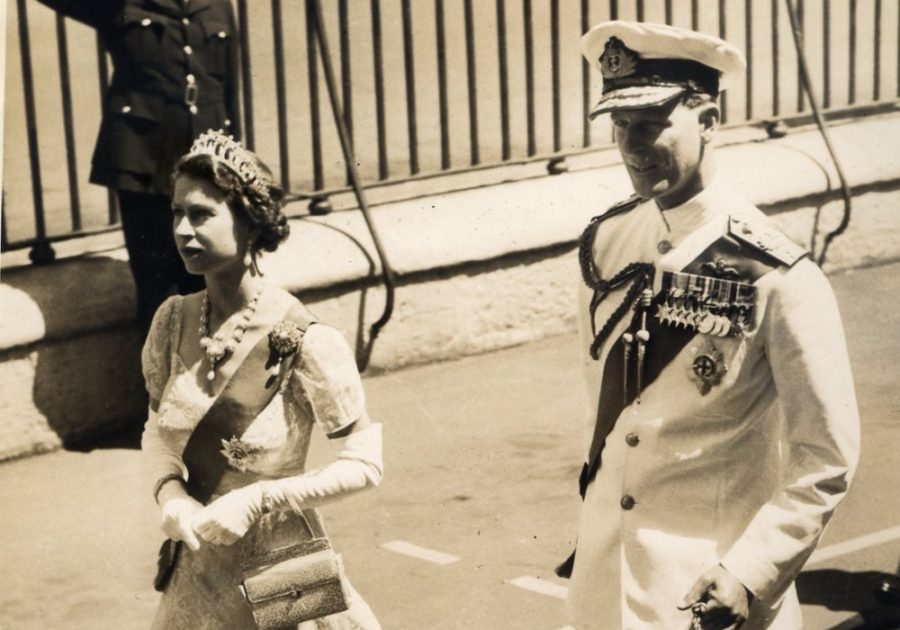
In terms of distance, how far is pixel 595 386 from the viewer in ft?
12.9

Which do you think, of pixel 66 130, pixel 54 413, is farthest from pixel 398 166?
pixel 54 413

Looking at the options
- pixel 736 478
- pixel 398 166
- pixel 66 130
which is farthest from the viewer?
pixel 398 166

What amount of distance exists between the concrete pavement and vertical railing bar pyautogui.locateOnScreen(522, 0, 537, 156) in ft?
5.20

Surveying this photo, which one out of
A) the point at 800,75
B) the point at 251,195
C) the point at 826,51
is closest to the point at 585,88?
the point at 800,75

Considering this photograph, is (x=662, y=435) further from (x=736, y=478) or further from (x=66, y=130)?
(x=66, y=130)

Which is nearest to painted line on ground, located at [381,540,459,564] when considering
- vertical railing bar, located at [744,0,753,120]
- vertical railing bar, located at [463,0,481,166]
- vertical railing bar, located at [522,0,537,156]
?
vertical railing bar, located at [463,0,481,166]

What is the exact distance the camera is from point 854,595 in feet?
19.4

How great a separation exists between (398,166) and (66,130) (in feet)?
6.26

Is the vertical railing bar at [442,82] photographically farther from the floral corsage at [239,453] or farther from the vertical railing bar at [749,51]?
the floral corsage at [239,453]

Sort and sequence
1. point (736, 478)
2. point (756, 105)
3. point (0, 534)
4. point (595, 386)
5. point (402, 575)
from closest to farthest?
point (736, 478)
point (595, 386)
point (402, 575)
point (0, 534)
point (756, 105)

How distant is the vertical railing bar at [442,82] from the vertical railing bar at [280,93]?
92 centimetres

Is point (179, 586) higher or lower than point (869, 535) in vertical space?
higher

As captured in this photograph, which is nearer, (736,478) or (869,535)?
(736,478)

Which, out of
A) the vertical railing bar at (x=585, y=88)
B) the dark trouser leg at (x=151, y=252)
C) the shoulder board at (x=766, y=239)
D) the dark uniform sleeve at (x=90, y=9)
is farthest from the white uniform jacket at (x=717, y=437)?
the vertical railing bar at (x=585, y=88)
